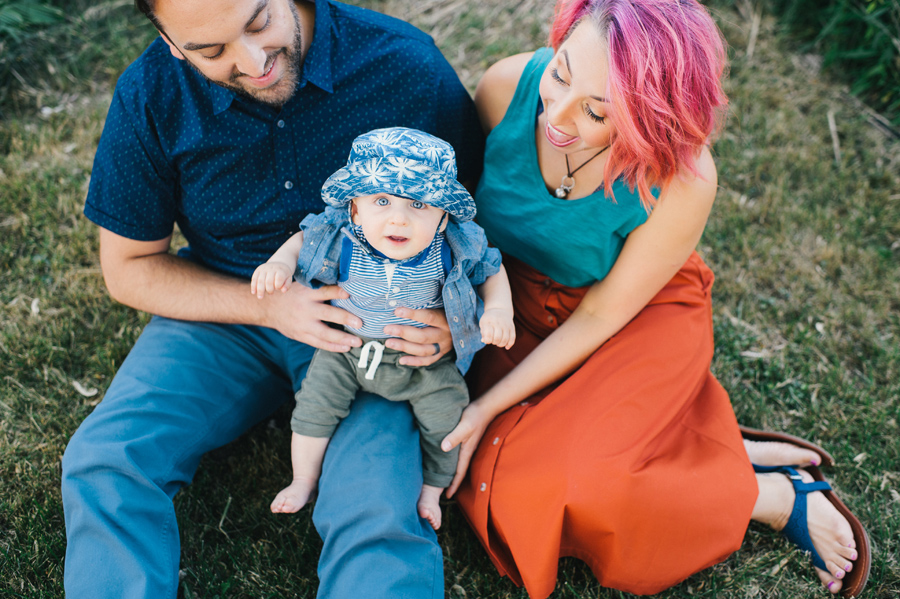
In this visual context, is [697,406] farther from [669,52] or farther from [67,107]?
[67,107]

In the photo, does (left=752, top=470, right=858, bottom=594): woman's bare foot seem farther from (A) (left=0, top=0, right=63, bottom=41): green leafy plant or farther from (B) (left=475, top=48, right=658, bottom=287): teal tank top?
(A) (left=0, top=0, right=63, bottom=41): green leafy plant

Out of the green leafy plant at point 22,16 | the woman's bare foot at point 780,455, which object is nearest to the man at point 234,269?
the woman's bare foot at point 780,455

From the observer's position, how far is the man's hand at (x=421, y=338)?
2.25 m

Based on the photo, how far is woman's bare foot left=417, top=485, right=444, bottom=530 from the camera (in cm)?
232

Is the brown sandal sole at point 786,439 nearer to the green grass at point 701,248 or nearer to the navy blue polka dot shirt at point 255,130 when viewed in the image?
the green grass at point 701,248

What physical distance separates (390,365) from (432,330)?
20 cm

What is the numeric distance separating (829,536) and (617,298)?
124cm

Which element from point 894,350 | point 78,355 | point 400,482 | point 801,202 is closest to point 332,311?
point 400,482

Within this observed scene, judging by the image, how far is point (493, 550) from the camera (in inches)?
Result: 93.0

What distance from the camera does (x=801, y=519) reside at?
2570 millimetres

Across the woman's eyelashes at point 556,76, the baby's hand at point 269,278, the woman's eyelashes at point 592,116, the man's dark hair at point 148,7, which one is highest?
the man's dark hair at point 148,7

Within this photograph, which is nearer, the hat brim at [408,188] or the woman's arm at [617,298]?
the hat brim at [408,188]

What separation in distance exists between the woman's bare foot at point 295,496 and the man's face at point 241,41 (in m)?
1.36

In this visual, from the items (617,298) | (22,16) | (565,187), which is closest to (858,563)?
(617,298)
